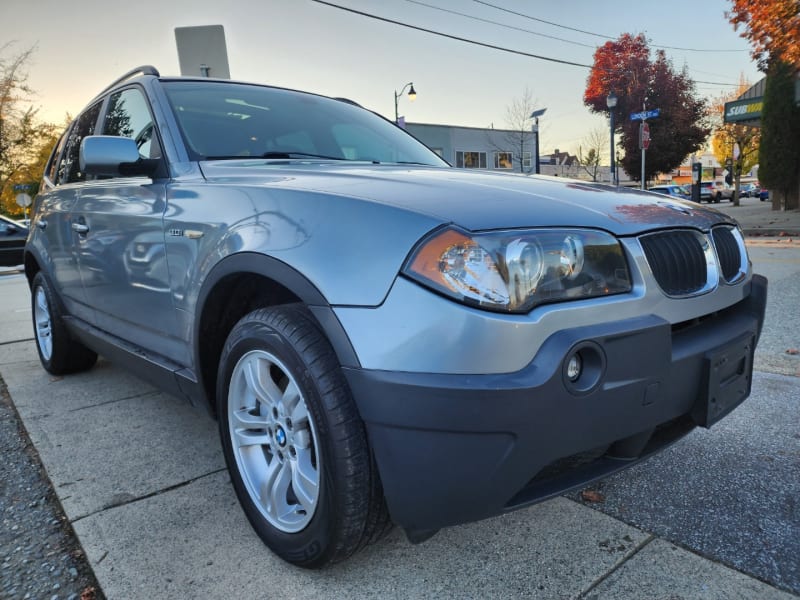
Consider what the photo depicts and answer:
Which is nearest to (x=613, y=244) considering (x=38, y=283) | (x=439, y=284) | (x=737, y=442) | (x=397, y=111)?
(x=439, y=284)

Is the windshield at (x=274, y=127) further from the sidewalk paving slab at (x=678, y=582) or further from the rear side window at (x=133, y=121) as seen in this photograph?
the sidewalk paving slab at (x=678, y=582)

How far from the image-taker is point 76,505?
2.25 m

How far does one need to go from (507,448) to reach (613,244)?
2.14 feet

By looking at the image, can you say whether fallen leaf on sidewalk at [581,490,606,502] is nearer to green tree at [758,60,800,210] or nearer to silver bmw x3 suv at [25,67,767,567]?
silver bmw x3 suv at [25,67,767,567]

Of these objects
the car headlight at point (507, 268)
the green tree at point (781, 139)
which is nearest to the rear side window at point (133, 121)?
the car headlight at point (507, 268)

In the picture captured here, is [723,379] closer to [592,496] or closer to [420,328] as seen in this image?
[592,496]

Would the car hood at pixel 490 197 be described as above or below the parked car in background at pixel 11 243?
above

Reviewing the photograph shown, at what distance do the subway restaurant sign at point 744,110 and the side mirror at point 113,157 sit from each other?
23.8 metres

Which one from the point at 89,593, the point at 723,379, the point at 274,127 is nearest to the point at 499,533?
the point at 723,379

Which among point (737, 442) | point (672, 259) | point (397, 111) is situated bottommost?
point (737, 442)

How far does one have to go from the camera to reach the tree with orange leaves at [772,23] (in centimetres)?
979

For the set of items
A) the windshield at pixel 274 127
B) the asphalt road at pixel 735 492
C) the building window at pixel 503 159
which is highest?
the building window at pixel 503 159

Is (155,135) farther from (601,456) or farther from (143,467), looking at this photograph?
(601,456)

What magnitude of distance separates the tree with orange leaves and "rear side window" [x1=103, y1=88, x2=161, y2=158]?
11.2 meters
